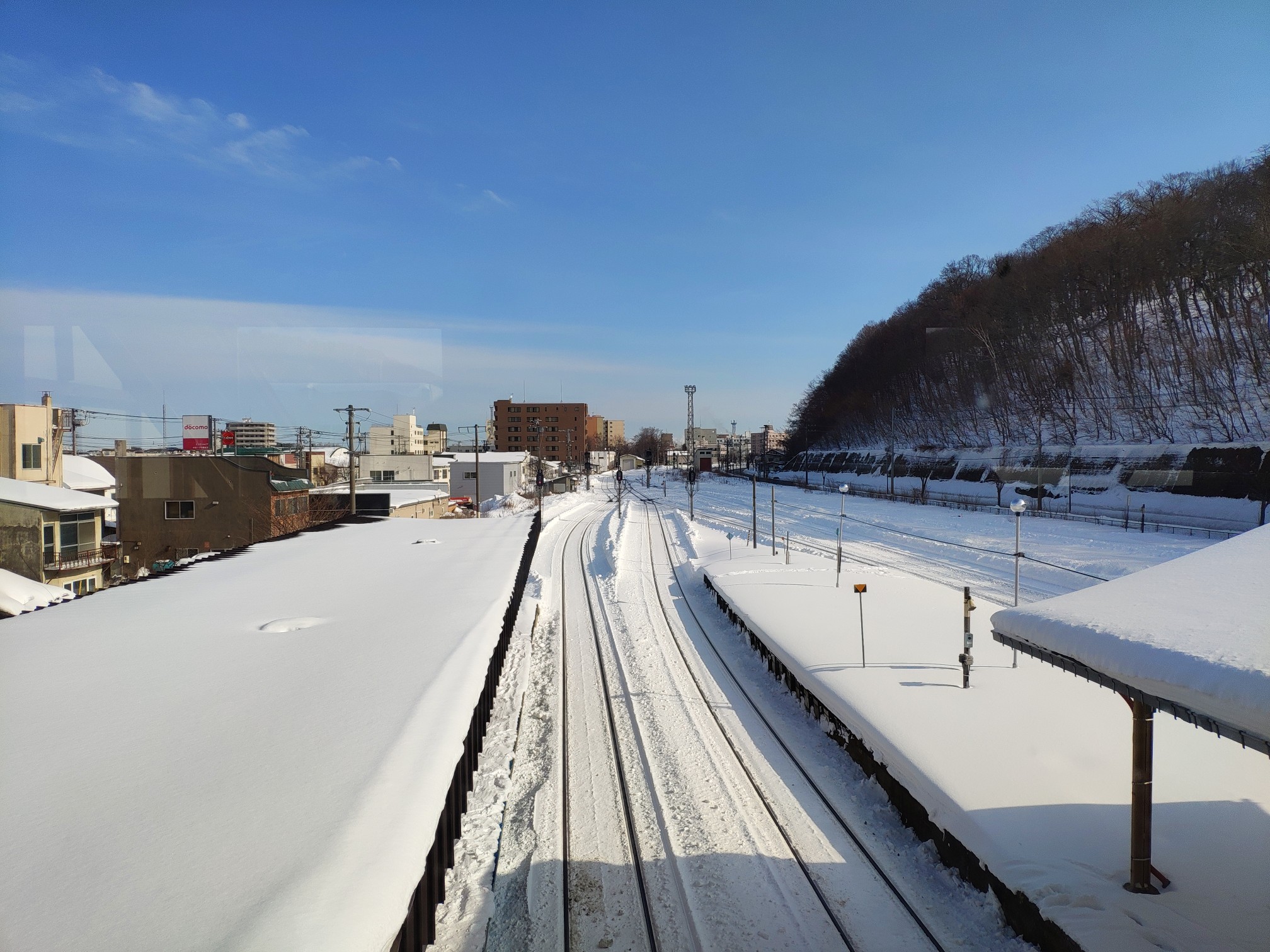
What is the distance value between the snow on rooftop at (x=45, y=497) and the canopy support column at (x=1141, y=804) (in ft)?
57.2

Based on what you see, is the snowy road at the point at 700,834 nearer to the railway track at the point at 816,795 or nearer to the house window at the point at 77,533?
the railway track at the point at 816,795

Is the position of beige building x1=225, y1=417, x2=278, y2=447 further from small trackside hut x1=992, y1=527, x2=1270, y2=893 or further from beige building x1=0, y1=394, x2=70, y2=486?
small trackside hut x1=992, y1=527, x2=1270, y2=893

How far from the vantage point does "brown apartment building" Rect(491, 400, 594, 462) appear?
322 feet

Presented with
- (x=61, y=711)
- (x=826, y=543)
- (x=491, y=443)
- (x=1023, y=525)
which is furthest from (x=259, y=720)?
(x=491, y=443)

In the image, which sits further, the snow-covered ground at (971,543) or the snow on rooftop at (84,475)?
the snow-covered ground at (971,543)

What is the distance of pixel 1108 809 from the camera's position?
513 centimetres

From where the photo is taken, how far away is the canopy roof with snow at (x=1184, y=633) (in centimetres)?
275

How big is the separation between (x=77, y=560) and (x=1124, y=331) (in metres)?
51.9

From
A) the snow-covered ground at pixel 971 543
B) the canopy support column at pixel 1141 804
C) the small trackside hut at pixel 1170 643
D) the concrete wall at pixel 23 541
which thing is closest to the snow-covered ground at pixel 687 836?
the canopy support column at pixel 1141 804

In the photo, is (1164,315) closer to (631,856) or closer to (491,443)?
(631,856)

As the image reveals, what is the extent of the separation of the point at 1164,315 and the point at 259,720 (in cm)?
5039

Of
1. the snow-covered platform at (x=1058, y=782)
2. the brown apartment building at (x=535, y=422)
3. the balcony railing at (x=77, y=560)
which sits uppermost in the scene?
the brown apartment building at (x=535, y=422)

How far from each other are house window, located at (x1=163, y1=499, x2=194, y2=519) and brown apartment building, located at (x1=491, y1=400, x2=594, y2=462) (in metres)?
73.1

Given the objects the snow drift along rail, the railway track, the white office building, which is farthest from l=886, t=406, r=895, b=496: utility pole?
the snow drift along rail
